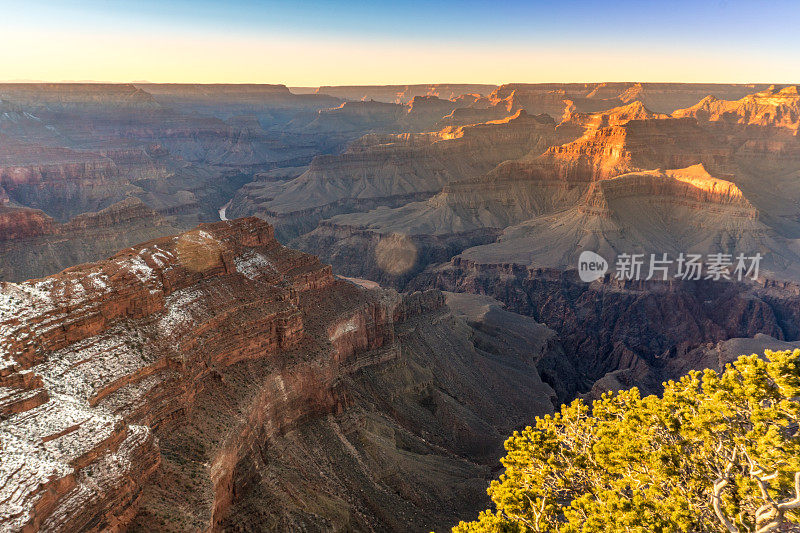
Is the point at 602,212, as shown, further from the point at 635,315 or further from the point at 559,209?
the point at 635,315

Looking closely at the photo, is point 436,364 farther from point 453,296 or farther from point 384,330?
point 453,296

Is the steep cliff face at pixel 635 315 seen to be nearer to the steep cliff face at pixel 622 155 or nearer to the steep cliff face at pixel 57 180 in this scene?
the steep cliff face at pixel 622 155

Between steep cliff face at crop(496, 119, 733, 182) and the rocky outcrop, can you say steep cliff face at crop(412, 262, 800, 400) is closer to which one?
steep cliff face at crop(496, 119, 733, 182)

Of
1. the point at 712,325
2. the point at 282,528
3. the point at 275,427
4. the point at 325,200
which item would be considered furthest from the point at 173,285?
the point at 325,200

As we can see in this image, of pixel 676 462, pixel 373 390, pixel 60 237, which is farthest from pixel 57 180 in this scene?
pixel 676 462

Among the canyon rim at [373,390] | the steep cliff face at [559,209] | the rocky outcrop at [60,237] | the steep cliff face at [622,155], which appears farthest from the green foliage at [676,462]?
the steep cliff face at [622,155]

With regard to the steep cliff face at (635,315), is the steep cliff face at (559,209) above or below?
above
